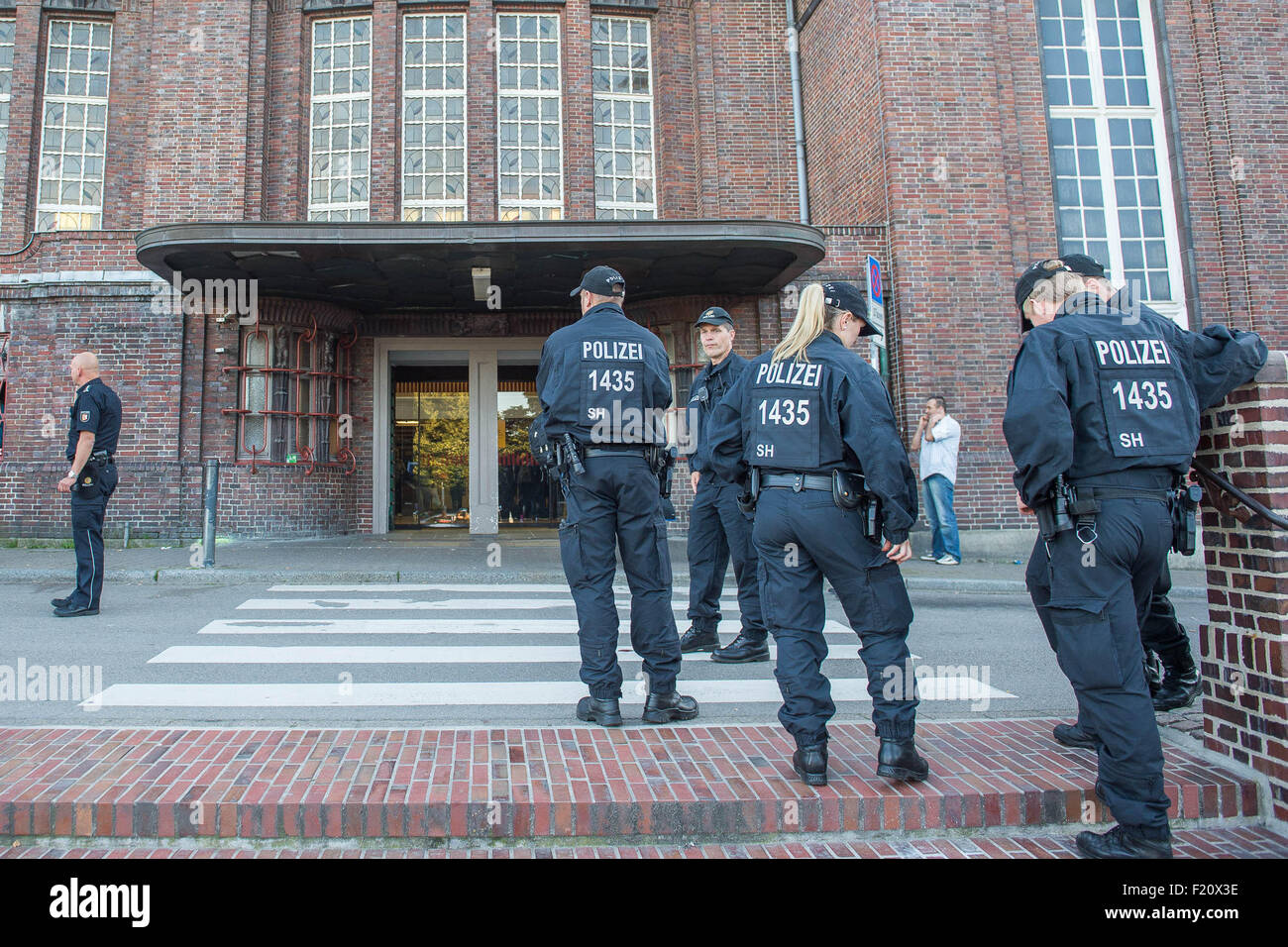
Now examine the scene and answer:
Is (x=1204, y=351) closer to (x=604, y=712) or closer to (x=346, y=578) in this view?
(x=604, y=712)

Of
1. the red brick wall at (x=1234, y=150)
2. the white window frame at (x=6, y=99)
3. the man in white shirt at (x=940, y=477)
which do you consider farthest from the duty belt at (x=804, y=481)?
the white window frame at (x=6, y=99)

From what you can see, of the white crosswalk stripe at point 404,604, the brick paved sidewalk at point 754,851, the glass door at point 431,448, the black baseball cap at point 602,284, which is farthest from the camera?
the glass door at point 431,448

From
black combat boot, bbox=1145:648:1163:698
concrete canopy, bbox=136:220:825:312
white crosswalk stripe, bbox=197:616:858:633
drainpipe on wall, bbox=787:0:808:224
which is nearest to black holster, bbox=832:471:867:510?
black combat boot, bbox=1145:648:1163:698

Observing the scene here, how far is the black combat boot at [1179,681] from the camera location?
409 cm

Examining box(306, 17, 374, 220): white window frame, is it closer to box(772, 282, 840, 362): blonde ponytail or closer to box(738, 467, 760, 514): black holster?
box(738, 467, 760, 514): black holster

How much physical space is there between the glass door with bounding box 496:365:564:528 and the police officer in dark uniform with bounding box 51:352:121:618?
26.7 feet

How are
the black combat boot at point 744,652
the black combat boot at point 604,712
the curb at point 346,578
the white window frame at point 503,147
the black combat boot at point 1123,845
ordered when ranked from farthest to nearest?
1. the white window frame at point 503,147
2. the curb at point 346,578
3. the black combat boot at point 744,652
4. the black combat boot at point 604,712
5. the black combat boot at point 1123,845

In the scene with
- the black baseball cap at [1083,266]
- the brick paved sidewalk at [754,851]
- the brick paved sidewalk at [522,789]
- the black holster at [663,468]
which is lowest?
the brick paved sidewalk at [754,851]

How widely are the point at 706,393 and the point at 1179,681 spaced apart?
10.9 ft

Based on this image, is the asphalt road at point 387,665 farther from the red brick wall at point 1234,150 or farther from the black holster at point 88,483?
the red brick wall at point 1234,150

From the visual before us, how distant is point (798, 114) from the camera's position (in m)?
14.3

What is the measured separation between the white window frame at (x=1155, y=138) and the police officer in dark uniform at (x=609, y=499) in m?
12.0

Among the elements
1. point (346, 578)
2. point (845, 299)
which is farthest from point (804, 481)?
point (346, 578)

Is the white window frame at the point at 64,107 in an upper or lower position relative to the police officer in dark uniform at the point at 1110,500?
upper
